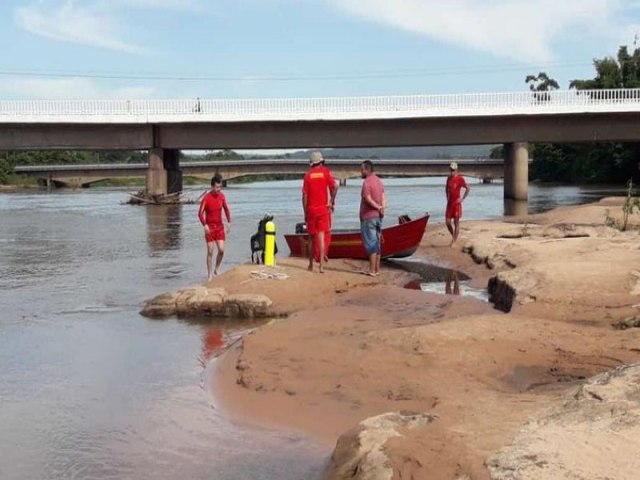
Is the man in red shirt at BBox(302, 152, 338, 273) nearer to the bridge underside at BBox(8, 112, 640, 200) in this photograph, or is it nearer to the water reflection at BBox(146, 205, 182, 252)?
the water reflection at BBox(146, 205, 182, 252)

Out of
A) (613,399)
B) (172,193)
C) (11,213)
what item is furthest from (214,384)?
(172,193)

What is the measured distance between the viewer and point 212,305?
10.9 metres

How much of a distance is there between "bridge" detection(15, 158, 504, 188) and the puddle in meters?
68.0

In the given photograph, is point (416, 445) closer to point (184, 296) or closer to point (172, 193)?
point (184, 296)

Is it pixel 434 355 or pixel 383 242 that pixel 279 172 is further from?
pixel 434 355

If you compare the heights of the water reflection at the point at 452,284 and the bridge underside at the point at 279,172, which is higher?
the bridge underside at the point at 279,172

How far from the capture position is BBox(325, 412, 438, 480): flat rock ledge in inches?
175

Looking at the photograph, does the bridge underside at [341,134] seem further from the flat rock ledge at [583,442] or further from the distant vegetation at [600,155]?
the flat rock ledge at [583,442]

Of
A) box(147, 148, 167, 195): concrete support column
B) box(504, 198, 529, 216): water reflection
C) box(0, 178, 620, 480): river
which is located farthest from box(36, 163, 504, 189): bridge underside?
box(0, 178, 620, 480): river

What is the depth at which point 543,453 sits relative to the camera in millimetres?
4184

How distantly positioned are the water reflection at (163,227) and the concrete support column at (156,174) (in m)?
3.16

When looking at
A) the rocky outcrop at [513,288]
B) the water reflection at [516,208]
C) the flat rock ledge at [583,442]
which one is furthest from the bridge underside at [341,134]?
the flat rock ledge at [583,442]

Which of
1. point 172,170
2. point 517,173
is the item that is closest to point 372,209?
point 517,173

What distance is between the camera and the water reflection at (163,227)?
22.7 metres
